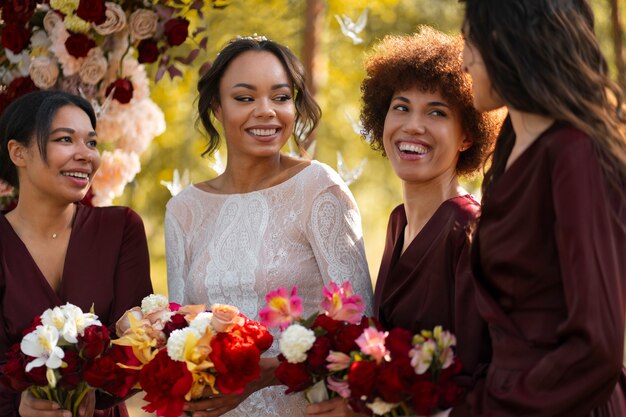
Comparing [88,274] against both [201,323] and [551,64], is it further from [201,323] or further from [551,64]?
[551,64]

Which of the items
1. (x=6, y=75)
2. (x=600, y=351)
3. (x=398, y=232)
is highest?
(x=6, y=75)

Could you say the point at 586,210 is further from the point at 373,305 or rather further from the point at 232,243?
the point at 232,243

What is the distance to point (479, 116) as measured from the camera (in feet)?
12.9

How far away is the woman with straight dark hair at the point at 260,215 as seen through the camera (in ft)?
14.0

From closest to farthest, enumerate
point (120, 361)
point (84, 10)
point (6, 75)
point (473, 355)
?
point (473, 355) < point (120, 361) < point (84, 10) < point (6, 75)

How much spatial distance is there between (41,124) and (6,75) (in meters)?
1.25

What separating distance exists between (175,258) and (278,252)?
0.59 metres

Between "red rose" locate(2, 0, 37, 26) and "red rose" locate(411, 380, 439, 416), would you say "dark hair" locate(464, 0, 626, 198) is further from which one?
"red rose" locate(2, 0, 37, 26)

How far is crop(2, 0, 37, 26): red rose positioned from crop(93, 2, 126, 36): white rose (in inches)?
15.3

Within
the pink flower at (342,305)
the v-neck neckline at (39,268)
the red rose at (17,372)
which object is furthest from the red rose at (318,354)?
the v-neck neckline at (39,268)

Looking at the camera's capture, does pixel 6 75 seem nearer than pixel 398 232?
No

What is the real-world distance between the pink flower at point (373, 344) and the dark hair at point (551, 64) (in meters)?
0.91

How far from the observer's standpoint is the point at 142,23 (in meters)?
5.40

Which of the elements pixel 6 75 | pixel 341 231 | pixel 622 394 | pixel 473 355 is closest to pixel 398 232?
pixel 341 231
